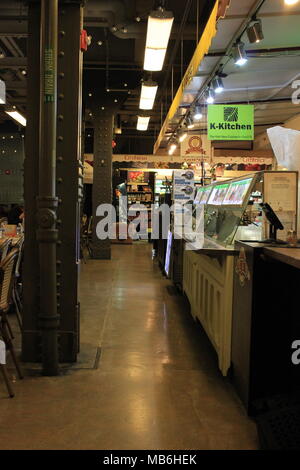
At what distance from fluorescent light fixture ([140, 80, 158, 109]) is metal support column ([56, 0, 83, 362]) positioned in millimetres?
4427

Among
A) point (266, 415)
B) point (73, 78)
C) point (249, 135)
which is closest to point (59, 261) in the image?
point (73, 78)

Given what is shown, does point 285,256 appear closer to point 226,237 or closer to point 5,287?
point 226,237

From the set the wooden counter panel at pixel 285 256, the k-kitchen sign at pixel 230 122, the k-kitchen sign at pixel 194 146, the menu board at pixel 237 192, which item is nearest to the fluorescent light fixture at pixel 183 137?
the k-kitchen sign at pixel 194 146

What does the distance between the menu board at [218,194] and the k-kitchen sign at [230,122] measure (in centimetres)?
301

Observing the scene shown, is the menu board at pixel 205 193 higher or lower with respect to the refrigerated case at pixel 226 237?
higher

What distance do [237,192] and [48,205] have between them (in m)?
1.78

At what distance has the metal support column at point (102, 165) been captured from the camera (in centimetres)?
1071

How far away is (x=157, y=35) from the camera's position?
17.0ft

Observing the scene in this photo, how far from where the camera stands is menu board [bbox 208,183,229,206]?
16.1ft

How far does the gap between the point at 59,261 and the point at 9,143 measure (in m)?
13.3

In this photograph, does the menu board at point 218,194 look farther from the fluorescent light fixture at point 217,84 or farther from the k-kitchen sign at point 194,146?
the k-kitchen sign at point 194,146

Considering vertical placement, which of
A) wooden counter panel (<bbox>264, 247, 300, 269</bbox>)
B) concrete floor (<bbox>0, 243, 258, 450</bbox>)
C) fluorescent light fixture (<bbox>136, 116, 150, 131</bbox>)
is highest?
fluorescent light fixture (<bbox>136, 116, 150, 131</bbox>)

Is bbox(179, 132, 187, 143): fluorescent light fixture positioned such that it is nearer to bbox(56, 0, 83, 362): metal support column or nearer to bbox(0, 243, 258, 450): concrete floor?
bbox(0, 243, 258, 450): concrete floor

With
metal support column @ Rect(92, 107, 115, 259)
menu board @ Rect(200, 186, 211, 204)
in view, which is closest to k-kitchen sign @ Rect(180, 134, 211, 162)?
metal support column @ Rect(92, 107, 115, 259)
